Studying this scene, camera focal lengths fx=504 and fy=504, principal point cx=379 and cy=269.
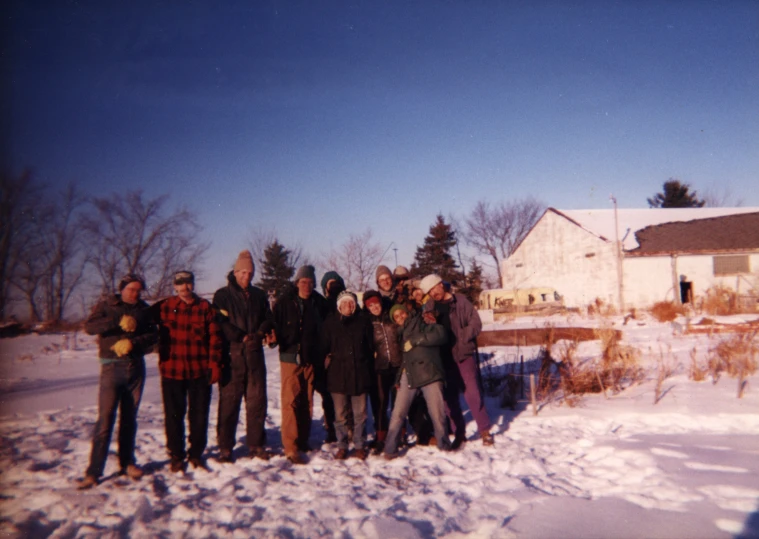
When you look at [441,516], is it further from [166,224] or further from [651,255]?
[166,224]

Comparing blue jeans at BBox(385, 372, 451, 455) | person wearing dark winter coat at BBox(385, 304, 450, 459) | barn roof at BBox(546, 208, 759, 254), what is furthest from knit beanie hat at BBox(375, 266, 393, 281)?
barn roof at BBox(546, 208, 759, 254)

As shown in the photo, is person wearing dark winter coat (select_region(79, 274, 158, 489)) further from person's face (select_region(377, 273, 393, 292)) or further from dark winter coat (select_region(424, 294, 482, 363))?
dark winter coat (select_region(424, 294, 482, 363))

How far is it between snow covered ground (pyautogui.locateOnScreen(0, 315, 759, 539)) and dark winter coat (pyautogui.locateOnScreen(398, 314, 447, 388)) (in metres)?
0.79

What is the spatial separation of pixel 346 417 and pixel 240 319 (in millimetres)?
1457

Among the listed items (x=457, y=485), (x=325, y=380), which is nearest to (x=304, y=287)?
(x=325, y=380)

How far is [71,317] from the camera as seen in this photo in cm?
2533

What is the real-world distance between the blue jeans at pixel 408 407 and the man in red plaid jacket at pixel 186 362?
1778 millimetres

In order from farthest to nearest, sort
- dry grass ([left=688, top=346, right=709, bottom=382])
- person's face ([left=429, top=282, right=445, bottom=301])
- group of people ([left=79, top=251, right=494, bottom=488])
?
1. dry grass ([left=688, top=346, right=709, bottom=382])
2. person's face ([left=429, top=282, right=445, bottom=301])
3. group of people ([left=79, top=251, right=494, bottom=488])

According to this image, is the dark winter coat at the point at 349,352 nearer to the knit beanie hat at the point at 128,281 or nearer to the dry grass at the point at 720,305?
the knit beanie hat at the point at 128,281

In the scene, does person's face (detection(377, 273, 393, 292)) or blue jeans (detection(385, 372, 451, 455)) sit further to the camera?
person's face (detection(377, 273, 393, 292))

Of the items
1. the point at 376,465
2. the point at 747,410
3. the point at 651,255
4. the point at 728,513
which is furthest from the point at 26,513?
the point at 651,255

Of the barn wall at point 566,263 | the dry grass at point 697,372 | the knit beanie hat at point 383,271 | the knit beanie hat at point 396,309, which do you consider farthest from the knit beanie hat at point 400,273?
the barn wall at point 566,263

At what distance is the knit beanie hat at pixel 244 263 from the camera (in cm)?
507

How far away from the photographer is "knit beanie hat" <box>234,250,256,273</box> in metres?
5.07
